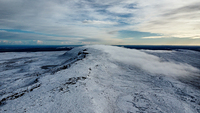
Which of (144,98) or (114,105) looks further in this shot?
(144,98)

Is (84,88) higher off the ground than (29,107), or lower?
higher

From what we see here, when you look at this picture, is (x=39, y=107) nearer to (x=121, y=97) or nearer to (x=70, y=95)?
(x=70, y=95)

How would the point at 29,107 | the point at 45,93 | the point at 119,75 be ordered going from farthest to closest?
the point at 119,75, the point at 45,93, the point at 29,107

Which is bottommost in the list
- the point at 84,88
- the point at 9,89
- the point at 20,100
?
the point at 9,89

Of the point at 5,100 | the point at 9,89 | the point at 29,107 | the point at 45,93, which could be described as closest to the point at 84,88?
the point at 45,93

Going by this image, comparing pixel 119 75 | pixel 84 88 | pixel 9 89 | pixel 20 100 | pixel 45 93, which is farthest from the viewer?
pixel 119 75

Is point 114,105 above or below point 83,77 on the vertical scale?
below

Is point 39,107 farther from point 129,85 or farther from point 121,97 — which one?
point 129,85

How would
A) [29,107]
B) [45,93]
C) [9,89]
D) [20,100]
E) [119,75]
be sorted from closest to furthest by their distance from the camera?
[29,107] < [20,100] < [45,93] < [9,89] < [119,75]

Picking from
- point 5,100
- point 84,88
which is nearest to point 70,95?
point 84,88
